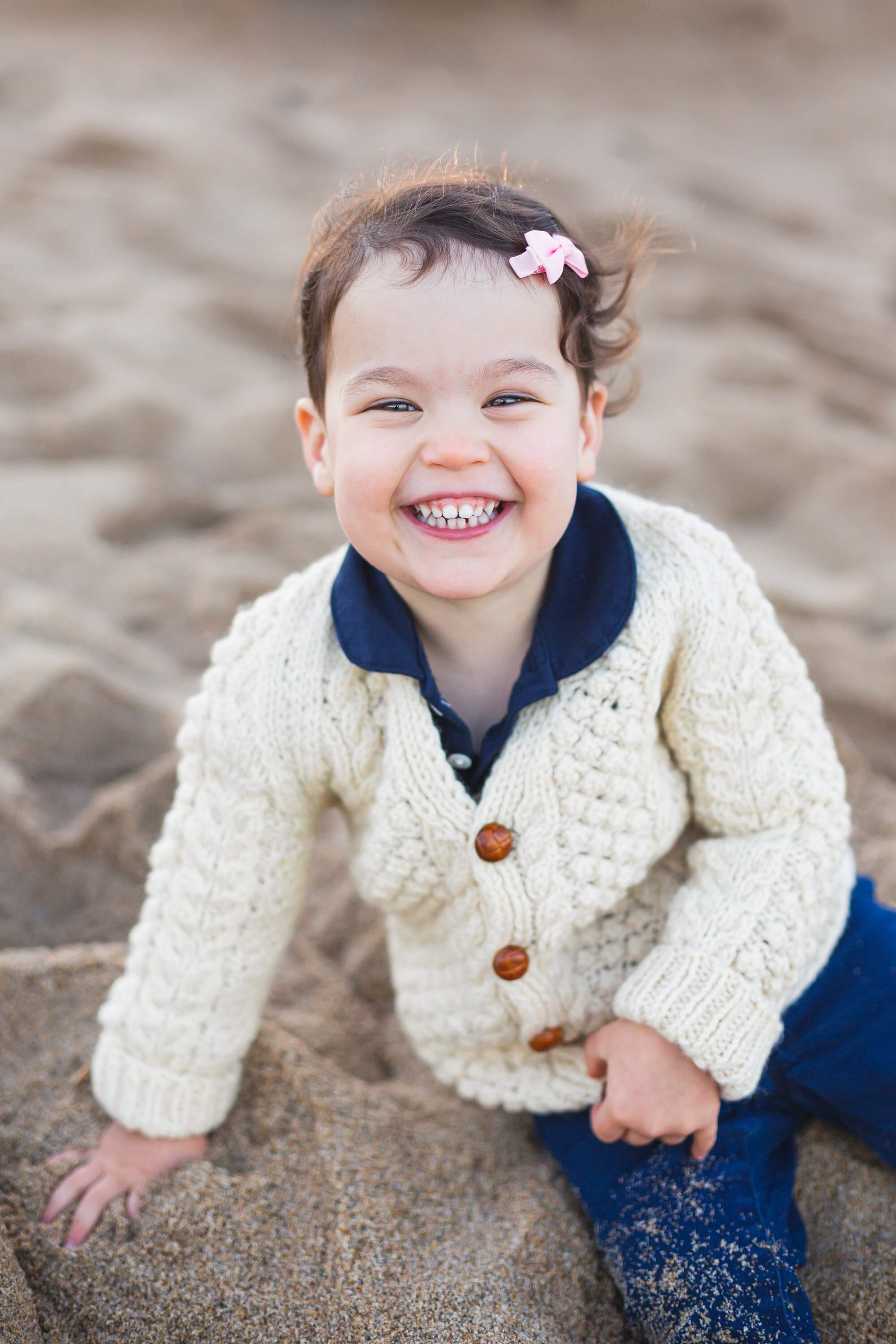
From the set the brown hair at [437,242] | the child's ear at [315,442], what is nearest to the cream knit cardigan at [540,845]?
the child's ear at [315,442]

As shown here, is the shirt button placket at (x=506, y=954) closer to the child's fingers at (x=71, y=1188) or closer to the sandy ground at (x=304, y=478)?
the sandy ground at (x=304, y=478)

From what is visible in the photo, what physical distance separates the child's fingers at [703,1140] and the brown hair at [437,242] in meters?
0.81

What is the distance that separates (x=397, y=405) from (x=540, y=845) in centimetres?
48

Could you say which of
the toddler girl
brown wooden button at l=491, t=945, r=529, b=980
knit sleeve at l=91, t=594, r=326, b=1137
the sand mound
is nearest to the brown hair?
the toddler girl

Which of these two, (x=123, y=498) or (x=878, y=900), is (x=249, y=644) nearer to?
(x=878, y=900)

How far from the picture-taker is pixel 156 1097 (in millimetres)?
1298

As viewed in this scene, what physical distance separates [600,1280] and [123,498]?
1.90 meters

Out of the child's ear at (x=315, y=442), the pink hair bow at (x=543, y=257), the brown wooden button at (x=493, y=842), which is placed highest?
the pink hair bow at (x=543, y=257)

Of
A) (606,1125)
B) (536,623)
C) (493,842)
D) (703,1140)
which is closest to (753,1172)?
(703,1140)

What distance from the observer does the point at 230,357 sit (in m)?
3.12

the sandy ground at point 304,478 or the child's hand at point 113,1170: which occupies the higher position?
the sandy ground at point 304,478

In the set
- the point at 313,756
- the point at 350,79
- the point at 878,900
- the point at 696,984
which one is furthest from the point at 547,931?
the point at 350,79

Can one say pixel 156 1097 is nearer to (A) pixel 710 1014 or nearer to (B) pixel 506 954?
(B) pixel 506 954

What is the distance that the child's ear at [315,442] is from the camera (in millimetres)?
1269
